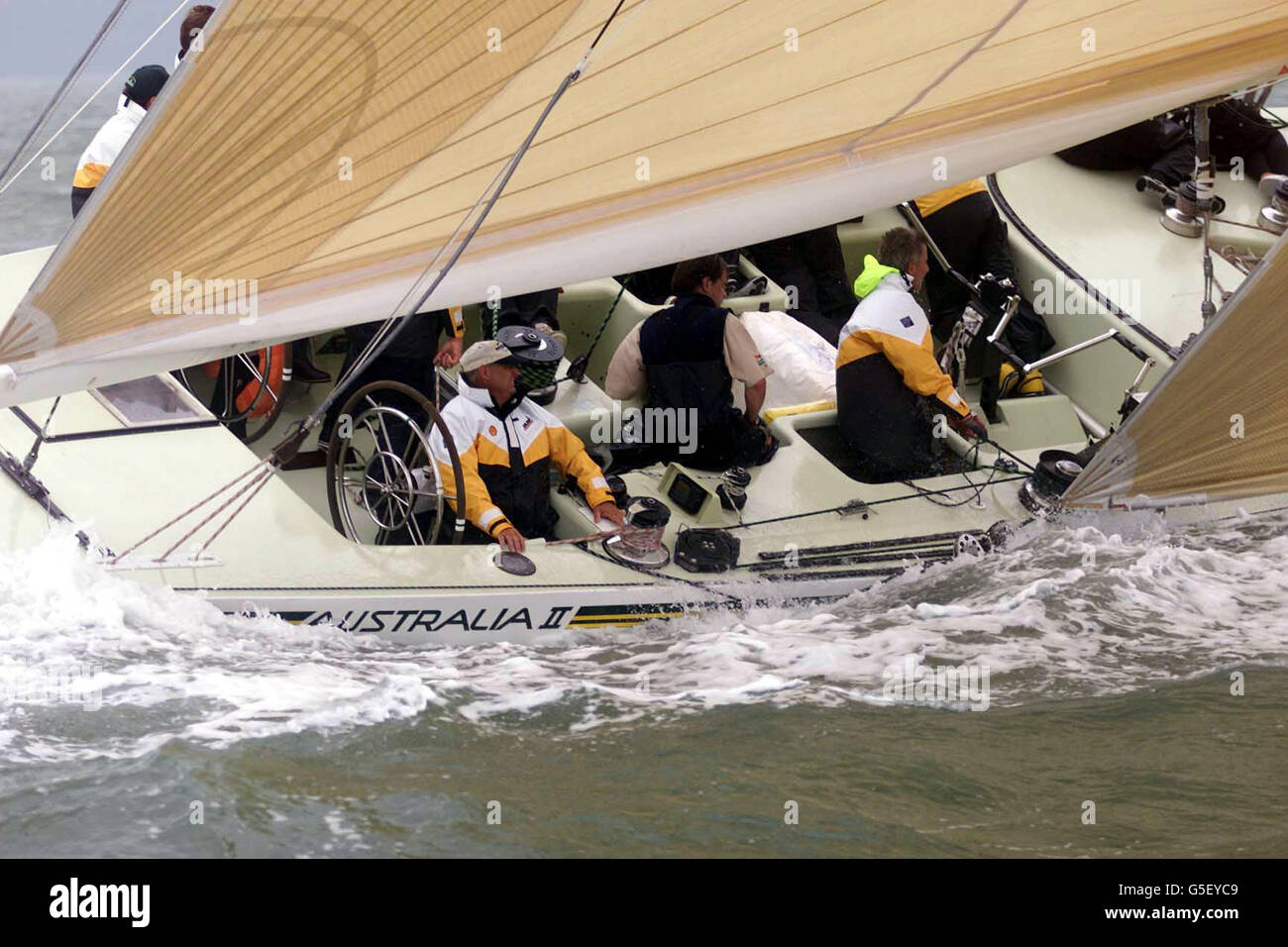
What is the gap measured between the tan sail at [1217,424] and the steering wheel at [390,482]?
220cm

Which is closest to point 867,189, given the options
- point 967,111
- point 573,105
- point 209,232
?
point 967,111

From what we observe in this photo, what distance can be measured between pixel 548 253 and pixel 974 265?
3.44 meters

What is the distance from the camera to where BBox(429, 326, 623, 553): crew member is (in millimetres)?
5398

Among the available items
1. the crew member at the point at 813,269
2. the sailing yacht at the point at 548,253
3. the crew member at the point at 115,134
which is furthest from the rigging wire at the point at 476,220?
the crew member at the point at 813,269

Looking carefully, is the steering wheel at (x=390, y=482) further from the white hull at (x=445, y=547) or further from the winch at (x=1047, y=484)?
the winch at (x=1047, y=484)

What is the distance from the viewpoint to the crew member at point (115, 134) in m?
6.70

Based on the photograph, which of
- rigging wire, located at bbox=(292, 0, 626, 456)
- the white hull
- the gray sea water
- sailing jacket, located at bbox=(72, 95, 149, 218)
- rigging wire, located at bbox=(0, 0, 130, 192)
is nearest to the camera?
the gray sea water

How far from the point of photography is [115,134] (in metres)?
6.70

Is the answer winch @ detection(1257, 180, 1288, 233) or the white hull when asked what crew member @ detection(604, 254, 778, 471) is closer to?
the white hull

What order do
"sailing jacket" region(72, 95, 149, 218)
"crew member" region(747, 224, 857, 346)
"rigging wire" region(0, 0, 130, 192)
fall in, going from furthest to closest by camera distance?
"crew member" region(747, 224, 857, 346)
"sailing jacket" region(72, 95, 149, 218)
"rigging wire" region(0, 0, 130, 192)

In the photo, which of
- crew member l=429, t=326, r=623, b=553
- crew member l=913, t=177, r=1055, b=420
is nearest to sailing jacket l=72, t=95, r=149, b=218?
crew member l=429, t=326, r=623, b=553

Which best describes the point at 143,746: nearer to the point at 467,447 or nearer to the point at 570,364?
the point at 467,447

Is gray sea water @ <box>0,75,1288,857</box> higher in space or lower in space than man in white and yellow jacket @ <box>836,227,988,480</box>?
lower

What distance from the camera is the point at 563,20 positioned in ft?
14.0
